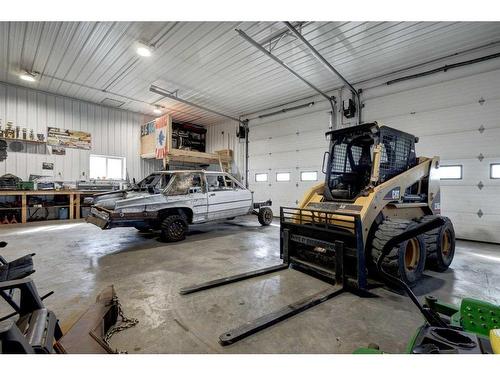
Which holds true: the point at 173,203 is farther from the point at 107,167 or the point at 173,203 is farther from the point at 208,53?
the point at 107,167

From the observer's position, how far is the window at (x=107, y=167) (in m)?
10.1

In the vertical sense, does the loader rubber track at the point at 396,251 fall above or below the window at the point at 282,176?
below

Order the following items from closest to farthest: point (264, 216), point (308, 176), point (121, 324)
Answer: point (121, 324) → point (264, 216) → point (308, 176)

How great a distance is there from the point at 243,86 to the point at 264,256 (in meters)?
6.14

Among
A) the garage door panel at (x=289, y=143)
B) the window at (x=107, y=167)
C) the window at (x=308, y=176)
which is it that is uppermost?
the garage door panel at (x=289, y=143)

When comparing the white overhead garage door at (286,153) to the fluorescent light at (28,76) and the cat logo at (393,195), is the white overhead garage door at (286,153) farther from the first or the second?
the fluorescent light at (28,76)

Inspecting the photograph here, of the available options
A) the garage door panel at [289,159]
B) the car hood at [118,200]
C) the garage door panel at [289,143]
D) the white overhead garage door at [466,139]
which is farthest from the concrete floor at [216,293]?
the garage door panel at [289,143]

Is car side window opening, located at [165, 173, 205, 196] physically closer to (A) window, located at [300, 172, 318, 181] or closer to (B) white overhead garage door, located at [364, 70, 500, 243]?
(A) window, located at [300, 172, 318, 181]

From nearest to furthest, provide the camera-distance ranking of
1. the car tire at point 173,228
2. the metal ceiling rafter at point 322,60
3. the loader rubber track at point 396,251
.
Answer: the loader rubber track at point 396,251 < the metal ceiling rafter at point 322,60 < the car tire at point 173,228

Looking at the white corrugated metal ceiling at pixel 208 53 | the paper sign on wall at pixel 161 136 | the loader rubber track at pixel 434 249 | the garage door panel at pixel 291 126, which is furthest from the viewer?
the paper sign on wall at pixel 161 136

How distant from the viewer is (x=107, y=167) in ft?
34.5

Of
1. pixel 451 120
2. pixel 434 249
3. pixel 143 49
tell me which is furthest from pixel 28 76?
pixel 451 120

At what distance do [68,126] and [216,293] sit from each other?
10.1 m

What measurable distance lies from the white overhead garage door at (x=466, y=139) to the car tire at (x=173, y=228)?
684cm
